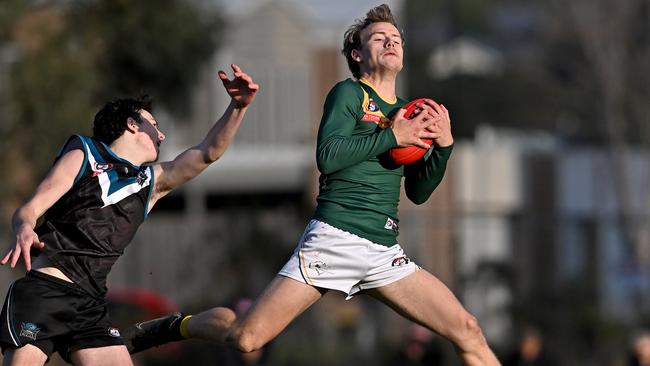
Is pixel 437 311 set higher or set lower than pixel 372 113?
lower

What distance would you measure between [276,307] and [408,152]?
1.08 m

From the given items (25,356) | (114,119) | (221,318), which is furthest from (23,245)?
(221,318)

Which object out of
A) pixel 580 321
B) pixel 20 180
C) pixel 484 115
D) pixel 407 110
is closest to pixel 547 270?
pixel 580 321

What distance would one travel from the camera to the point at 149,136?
7.59 meters

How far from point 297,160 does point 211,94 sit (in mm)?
2267

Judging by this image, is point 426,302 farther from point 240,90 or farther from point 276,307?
point 240,90

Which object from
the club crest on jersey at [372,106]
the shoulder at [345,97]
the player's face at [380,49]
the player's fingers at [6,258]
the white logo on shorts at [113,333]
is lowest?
the white logo on shorts at [113,333]

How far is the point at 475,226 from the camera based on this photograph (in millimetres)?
24281

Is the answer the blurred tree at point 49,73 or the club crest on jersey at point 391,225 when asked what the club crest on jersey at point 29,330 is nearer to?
the club crest on jersey at point 391,225

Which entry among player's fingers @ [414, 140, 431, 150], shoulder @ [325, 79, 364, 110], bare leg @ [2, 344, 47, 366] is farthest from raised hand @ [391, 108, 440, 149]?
bare leg @ [2, 344, 47, 366]

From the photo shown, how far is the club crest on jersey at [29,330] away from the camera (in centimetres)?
702

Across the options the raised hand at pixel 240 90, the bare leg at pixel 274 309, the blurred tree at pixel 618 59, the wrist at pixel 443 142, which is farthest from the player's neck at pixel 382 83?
the blurred tree at pixel 618 59

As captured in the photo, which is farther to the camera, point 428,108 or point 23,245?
point 428,108

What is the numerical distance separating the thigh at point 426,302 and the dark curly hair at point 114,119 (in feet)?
5.41
